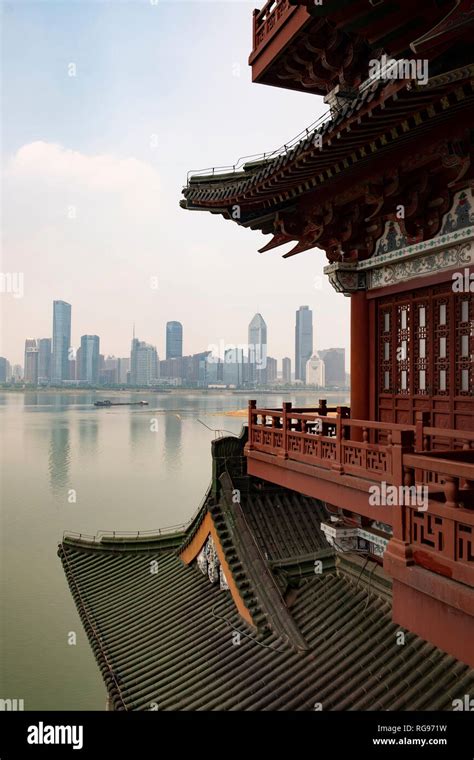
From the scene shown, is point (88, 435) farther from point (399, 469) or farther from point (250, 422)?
point (399, 469)

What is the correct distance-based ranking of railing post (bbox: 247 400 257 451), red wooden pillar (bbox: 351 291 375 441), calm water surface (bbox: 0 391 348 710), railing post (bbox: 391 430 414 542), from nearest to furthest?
railing post (bbox: 391 430 414 542), red wooden pillar (bbox: 351 291 375 441), railing post (bbox: 247 400 257 451), calm water surface (bbox: 0 391 348 710)

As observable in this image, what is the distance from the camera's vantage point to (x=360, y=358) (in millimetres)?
8617

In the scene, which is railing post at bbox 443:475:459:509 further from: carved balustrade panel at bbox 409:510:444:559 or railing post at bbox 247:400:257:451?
railing post at bbox 247:400:257:451

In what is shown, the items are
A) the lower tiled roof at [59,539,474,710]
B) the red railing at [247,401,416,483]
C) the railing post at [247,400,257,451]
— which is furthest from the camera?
the railing post at [247,400,257,451]

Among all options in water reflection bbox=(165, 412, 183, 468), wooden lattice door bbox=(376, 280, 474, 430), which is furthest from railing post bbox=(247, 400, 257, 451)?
water reflection bbox=(165, 412, 183, 468)

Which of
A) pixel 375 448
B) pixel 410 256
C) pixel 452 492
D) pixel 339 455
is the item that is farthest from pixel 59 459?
pixel 452 492

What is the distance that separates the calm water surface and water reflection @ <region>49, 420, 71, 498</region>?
0.09 metres

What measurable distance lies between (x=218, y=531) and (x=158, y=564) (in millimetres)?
3290

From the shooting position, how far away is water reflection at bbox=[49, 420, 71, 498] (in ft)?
119

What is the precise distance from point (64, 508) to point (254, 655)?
24.8 metres

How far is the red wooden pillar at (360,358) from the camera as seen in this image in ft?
28.2

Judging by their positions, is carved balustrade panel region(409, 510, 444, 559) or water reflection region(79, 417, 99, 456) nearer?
carved balustrade panel region(409, 510, 444, 559)

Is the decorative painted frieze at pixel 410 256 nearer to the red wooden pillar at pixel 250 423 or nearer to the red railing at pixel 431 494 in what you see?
the red railing at pixel 431 494
